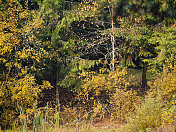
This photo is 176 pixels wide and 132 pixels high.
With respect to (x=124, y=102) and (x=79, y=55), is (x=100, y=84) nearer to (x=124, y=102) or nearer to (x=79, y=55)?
(x=124, y=102)

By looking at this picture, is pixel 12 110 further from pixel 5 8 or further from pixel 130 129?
pixel 130 129

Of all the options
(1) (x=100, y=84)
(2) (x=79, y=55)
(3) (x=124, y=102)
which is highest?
(2) (x=79, y=55)

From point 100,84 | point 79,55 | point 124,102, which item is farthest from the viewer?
point 79,55

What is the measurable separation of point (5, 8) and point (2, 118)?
15.9 ft

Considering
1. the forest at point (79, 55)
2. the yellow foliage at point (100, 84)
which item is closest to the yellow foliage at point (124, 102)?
the forest at point (79, 55)

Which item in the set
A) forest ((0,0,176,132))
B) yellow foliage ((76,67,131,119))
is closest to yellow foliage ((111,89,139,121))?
forest ((0,0,176,132))

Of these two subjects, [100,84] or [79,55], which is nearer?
[100,84]

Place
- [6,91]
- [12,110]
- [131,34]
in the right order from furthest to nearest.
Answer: [131,34] < [12,110] < [6,91]

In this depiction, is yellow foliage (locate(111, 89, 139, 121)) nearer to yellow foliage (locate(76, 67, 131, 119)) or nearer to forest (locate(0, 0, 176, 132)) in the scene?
forest (locate(0, 0, 176, 132))

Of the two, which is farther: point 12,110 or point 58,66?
point 58,66

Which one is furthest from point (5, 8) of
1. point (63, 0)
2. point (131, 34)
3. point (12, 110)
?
point (131, 34)

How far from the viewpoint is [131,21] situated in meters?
12.8

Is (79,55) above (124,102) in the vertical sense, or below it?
above

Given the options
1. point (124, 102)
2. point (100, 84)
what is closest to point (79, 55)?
point (100, 84)
